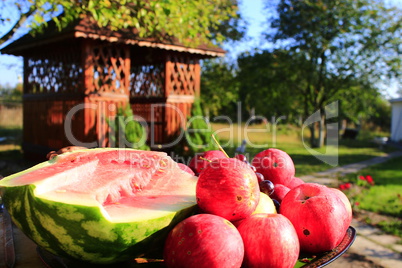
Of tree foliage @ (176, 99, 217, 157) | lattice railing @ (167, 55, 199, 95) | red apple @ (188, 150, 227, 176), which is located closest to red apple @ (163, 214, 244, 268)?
red apple @ (188, 150, 227, 176)

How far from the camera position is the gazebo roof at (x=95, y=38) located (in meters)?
7.38

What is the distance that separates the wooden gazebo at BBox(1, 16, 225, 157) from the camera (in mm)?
8062

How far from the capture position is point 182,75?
1007cm

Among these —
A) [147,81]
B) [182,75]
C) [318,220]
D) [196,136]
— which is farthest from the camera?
[147,81]

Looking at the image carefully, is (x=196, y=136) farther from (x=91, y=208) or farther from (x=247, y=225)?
(x=91, y=208)

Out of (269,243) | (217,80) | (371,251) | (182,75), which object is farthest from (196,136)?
(217,80)

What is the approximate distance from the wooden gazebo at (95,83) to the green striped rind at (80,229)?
616 cm

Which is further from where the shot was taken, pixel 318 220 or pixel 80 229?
pixel 318 220

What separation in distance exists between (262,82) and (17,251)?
16859 mm

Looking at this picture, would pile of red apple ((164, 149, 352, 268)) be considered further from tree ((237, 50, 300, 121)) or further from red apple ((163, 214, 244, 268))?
tree ((237, 50, 300, 121))

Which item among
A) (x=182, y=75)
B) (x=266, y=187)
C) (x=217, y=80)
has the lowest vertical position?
(x=266, y=187)

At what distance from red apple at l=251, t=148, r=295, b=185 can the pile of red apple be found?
0.31m

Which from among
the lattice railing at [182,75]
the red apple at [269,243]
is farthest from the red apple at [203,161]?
the lattice railing at [182,75]

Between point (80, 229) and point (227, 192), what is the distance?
1.64 ft
